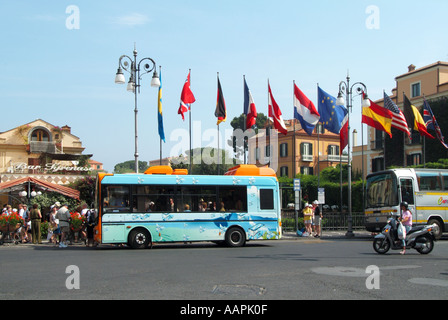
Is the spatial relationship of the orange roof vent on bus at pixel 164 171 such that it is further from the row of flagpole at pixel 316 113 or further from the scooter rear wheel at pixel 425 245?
the scooter rear wheel at pixel 425 245

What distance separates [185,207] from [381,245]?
7.44m

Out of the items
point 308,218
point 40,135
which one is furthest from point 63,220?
point 40,135

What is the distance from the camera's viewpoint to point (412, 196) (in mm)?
23203

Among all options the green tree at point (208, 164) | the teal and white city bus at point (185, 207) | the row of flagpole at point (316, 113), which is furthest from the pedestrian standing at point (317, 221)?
the green tree at point (208, 164)

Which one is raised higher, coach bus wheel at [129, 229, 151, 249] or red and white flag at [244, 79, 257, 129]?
red and white flag at [244, 79, 257, 129]

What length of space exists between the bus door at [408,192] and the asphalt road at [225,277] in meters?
8.20

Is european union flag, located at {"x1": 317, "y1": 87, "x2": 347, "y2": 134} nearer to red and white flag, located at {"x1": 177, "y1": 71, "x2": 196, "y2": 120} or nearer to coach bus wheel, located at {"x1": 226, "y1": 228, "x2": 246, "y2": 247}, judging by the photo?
red and white flag, located at {"x1": 177, "y1": 71, "x2": 196, "y2": 120}

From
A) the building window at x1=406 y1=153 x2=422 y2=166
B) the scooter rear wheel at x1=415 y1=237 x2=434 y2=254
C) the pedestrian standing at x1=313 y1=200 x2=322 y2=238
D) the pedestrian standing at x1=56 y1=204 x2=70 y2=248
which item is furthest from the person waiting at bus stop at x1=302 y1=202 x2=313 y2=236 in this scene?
the building window at x1=406 y1=153 x2=422 y2=166

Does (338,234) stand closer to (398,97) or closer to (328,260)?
(328,260)

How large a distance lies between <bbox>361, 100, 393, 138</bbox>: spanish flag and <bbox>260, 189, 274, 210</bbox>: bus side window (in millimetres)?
11505

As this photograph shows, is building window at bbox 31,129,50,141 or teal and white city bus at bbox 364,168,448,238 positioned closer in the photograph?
teal and white city bus at bbox 364,168,448,238

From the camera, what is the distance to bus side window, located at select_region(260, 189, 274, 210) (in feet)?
66.0
